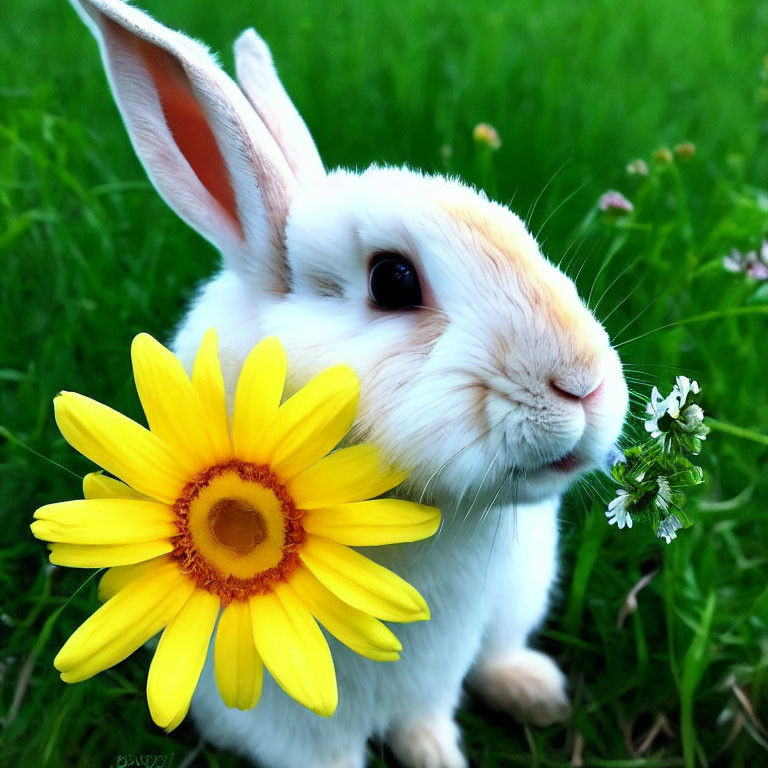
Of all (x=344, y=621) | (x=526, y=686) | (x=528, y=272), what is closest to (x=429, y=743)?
(x=526, y=686)

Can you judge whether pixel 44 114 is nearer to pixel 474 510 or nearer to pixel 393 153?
pixel 393 153

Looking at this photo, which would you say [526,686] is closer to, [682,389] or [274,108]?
[682,389]

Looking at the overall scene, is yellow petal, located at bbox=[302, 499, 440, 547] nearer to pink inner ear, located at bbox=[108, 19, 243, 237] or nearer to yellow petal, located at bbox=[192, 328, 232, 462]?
yellow petal, located at bbox=[192, 328, 232, 462]

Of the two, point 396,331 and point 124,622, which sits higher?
point 396,331

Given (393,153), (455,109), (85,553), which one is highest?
(455,109)

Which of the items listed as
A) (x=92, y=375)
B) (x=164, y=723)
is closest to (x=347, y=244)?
(x=164, y=723)

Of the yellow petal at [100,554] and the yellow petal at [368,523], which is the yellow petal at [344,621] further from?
the yellow petal at [100,554]
